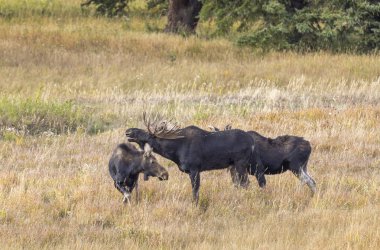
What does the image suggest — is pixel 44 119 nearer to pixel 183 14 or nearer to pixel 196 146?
pixel 196 146

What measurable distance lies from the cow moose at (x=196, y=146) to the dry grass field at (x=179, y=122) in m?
0.37

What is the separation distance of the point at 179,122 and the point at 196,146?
5.21 metres

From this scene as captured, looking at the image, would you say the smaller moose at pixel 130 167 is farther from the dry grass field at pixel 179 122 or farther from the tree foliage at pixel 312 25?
the tree foliage at pixel 312 25

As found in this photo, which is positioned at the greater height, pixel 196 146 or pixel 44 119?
pixel 196 146

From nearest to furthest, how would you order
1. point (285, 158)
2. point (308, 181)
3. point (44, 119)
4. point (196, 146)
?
1. point (196, 146)
2. point (308, 181)
3. point (285, 158)
4. point (44, 119)

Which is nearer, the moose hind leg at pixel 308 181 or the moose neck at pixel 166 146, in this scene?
the moose neck at pixel 166 146

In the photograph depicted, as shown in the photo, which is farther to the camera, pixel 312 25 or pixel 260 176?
pixel 312 25

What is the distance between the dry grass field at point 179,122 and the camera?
28.2 feet

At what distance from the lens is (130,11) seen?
→ 36594mm

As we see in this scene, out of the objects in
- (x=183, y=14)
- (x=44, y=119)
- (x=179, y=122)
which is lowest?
(x=183, y=14)

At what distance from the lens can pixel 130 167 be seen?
967 centimetres

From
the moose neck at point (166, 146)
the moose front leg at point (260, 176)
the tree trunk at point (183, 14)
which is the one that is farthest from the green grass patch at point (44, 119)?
the tree trunk at point (183, 14)

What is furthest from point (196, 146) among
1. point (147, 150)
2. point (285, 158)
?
point (285, 158)

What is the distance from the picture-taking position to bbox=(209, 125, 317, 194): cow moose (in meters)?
10.3
